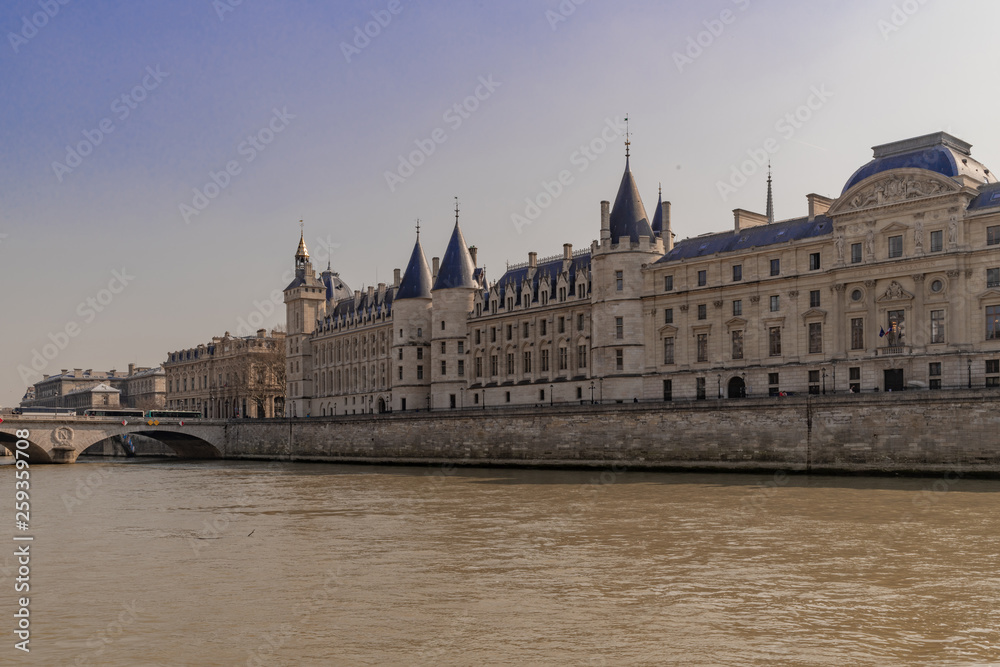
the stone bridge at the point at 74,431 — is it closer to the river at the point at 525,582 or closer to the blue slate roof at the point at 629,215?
the blue slate roof at the point at 629,215

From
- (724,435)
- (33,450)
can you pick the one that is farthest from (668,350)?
(33,450)

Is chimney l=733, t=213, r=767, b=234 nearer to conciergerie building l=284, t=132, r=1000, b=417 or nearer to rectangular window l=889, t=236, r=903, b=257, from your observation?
conciergerie building l=284, t=132, r=1000, b=417

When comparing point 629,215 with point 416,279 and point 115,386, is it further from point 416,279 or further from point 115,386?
point 115,386

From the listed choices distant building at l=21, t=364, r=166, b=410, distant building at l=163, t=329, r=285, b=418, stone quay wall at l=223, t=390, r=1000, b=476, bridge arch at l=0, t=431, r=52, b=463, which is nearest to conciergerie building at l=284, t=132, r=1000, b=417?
stone quay wall at l=223, t=390, r=1000, b=476

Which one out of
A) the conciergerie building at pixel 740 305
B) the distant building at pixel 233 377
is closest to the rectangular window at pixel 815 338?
the conciergerie building at pixel 740 305

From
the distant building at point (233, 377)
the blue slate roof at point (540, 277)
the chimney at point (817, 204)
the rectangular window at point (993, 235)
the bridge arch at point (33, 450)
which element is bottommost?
the bridge arch at point (33, 450)

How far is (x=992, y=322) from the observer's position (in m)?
47.8

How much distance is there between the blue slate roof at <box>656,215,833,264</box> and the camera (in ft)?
184

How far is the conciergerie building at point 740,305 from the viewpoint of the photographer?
4891 centimetres

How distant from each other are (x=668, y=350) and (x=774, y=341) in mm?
7445

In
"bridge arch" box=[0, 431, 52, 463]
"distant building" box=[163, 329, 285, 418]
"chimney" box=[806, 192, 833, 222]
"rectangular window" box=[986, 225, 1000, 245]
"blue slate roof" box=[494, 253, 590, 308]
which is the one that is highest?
"chimney" box=[806, 192, 833, 222]

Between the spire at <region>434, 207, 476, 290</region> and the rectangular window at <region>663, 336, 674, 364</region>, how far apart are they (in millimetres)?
22328

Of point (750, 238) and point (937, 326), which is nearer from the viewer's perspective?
point (937, 326)

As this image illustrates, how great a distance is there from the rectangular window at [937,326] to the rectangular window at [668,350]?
16493 mm
